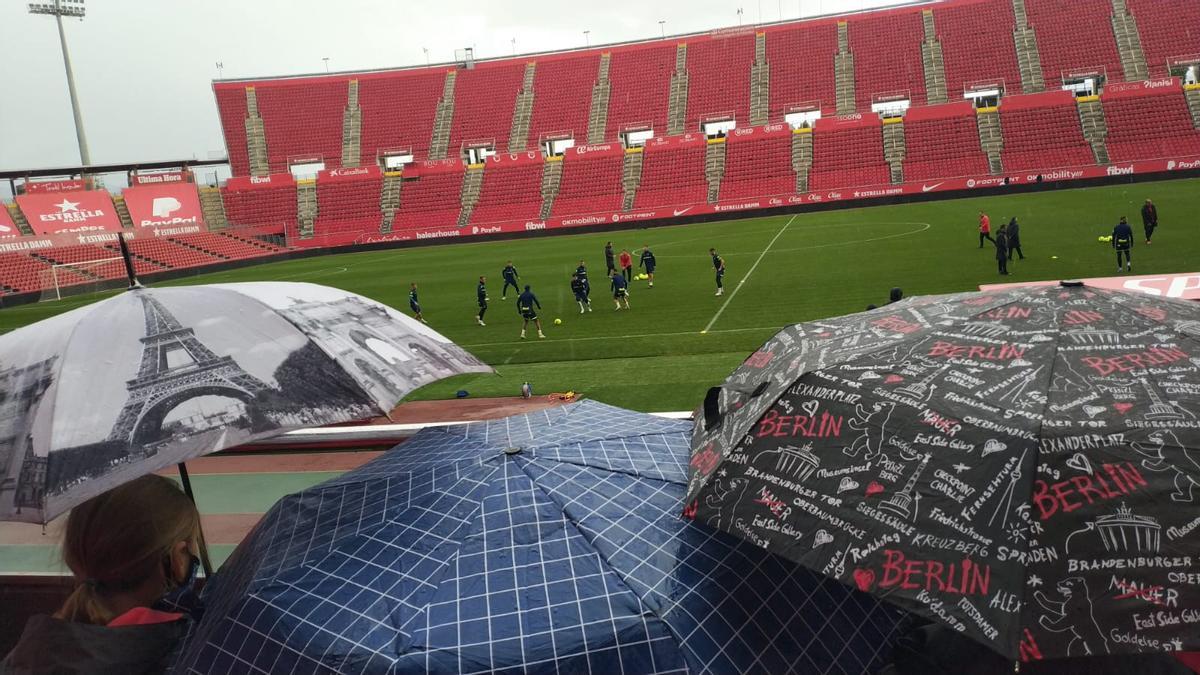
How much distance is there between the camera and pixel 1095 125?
47.3 meters

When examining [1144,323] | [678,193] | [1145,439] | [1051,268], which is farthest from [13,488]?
[678,193]

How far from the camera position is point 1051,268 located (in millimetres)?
21109

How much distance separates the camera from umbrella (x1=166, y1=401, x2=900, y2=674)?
2.70 m

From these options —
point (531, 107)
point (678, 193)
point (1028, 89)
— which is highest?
point (531, 107)

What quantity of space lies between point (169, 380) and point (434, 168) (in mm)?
59443

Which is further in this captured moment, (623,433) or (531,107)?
(531,107)

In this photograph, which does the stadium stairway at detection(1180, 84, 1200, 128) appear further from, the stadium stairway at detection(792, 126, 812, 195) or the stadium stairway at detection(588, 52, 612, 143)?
the stadium stairway at detection(588, 52, 612, 143)

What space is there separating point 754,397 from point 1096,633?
4.90ft

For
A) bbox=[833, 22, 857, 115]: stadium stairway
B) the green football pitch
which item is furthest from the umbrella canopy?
bbox=[833, 22, 857, 115]: stadium stairway

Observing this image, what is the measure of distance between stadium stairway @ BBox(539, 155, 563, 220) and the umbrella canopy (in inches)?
1967

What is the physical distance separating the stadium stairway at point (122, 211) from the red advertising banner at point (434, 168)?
18625 mm

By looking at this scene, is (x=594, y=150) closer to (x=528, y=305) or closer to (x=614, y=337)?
(x=528, y=305)

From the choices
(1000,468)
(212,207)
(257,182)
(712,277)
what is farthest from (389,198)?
(1000,468)

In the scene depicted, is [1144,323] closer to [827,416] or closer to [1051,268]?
[827,416]
